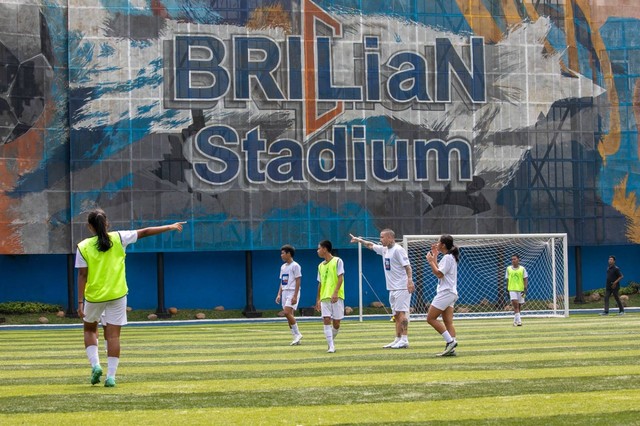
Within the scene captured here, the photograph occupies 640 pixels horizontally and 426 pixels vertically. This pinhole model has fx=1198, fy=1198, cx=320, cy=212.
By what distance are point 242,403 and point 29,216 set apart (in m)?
39.9

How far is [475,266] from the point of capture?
50719 mm

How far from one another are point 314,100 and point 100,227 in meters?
39.0

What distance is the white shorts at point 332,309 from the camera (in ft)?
73.4

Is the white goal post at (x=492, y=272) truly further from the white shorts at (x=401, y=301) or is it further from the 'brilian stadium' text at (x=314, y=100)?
the white shorts at (x=401, y=301)

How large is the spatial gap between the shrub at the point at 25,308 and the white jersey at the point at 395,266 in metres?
31.9

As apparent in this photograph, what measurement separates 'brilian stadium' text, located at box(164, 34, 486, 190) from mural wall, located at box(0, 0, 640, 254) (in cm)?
6

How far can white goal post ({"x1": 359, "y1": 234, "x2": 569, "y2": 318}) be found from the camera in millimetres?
45688

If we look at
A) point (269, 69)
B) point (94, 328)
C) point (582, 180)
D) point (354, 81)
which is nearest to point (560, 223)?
point (582, 180)

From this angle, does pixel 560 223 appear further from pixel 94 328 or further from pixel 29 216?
pixel 94 328

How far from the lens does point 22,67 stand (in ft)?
166

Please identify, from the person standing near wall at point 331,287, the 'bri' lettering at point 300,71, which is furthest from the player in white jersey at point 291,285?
the 'bri' lettering at point 300,71

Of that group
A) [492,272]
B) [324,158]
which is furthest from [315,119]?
[492,272]

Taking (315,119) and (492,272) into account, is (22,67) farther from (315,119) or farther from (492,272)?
(492,272)

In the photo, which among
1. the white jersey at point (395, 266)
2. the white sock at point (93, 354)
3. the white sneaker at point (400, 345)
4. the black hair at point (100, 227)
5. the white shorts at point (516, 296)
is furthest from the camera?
the white shorts at point (516, 296)
